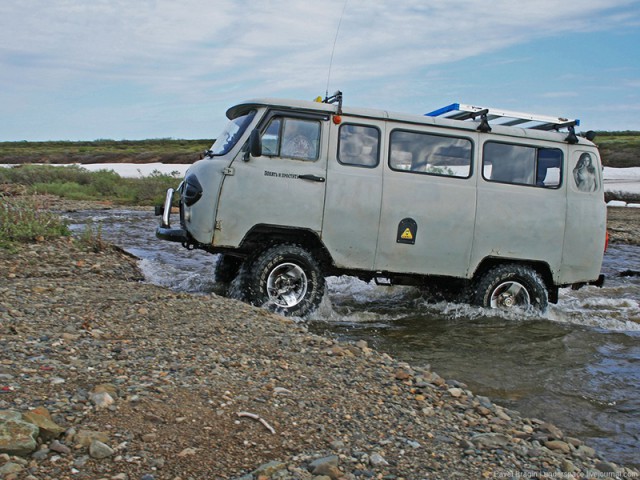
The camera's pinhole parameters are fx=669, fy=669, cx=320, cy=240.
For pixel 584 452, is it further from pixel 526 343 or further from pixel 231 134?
pixel 231 134

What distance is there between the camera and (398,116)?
9016mm

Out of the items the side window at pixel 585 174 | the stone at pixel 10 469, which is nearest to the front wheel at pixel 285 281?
the side window at pixel 585 174

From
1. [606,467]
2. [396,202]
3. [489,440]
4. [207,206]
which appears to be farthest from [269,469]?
[396,202]

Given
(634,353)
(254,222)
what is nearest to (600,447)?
(634,353)

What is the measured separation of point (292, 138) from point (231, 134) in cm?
84

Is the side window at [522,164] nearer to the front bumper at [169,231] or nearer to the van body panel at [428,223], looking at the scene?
the van body panel at [428,223]

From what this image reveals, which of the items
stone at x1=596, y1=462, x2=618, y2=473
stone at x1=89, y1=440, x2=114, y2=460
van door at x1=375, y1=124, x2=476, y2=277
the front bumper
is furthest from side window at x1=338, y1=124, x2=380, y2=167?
stone at x1=89, y1=440, x2=114, y2=460

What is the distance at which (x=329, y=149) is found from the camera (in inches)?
340

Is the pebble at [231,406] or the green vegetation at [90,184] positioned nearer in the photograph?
the pebble at [231,406]

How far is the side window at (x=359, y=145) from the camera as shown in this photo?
28.7 feet

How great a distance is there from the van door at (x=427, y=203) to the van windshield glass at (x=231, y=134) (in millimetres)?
1919

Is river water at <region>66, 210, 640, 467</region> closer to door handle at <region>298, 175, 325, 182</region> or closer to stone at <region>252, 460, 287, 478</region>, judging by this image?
door handle at <region>298, 175, 325, 182</region>

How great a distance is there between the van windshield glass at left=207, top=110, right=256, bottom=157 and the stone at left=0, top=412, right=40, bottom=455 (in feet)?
17.3

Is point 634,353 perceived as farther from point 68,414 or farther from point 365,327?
point 68,414
